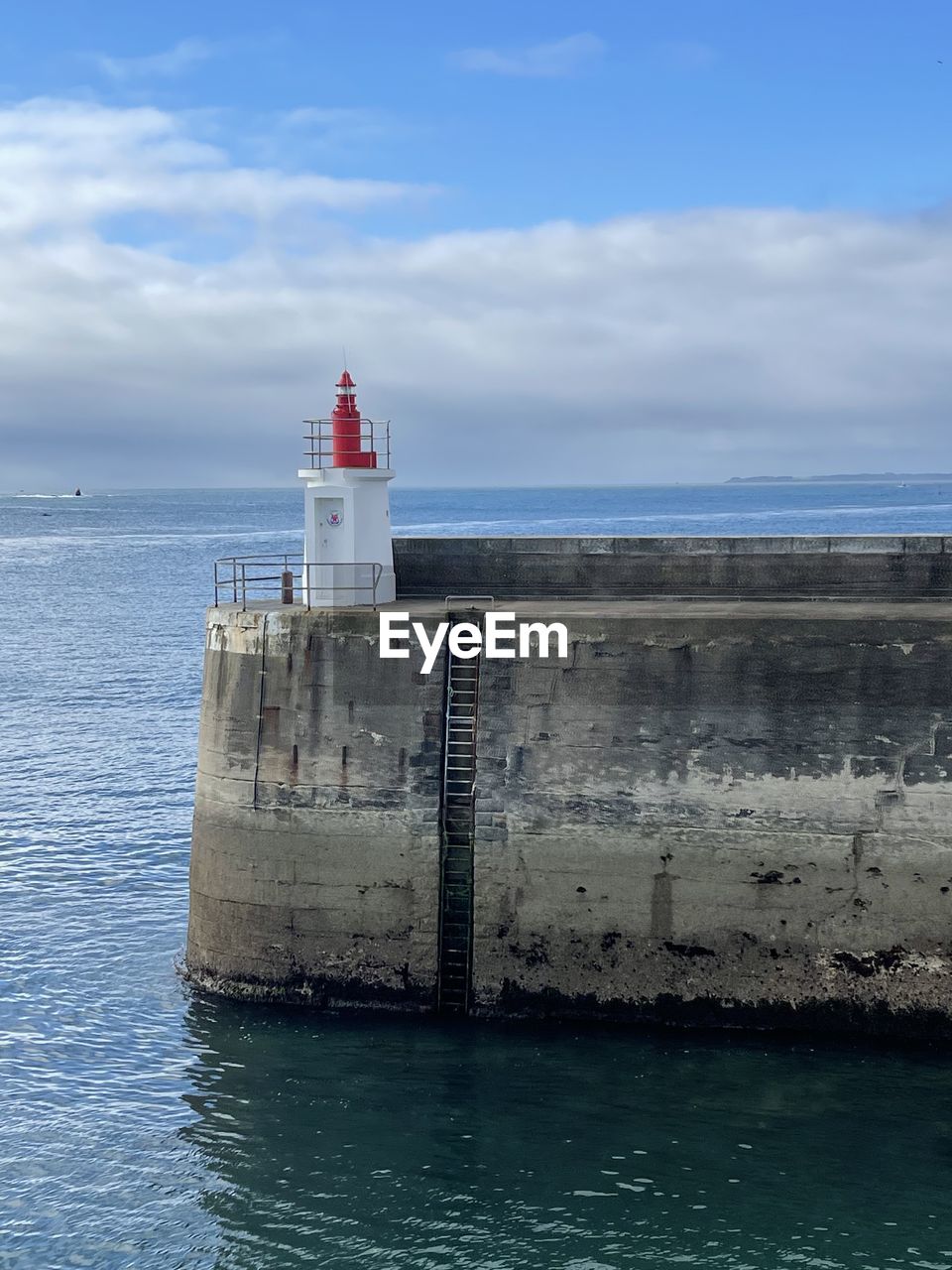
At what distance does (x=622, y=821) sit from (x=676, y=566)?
477cm

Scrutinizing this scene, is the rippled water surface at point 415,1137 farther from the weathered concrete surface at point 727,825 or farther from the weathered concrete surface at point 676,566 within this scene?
the weathered concrete surface at point 676,566

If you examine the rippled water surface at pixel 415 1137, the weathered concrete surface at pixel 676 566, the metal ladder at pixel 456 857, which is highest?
the weathered concrete surface at pixel 676 566

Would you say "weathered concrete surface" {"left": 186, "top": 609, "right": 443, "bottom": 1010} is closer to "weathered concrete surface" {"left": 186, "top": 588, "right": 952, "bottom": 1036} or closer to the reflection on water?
"weathered concrete surface" {"left": 186, "top": 588, "right": 952, "bottom": 1036}

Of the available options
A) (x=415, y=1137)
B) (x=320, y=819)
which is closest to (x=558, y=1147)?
(x=415, y=1137)

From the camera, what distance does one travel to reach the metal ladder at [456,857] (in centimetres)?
1542

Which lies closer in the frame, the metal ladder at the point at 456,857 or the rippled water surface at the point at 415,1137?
the rippled water surface at the point at 415,1137

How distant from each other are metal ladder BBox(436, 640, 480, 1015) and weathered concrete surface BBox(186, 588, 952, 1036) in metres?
0.14

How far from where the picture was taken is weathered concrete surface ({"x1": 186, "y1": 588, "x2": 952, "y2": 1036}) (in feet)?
48.1

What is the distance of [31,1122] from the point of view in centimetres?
1384

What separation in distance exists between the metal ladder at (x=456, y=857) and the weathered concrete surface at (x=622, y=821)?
0.14 metres

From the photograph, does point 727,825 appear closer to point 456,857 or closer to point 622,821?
point 622,821

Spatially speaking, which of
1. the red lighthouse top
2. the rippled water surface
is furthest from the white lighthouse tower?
the rippled water surface

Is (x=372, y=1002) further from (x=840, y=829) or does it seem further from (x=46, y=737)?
(x=46, y=737)

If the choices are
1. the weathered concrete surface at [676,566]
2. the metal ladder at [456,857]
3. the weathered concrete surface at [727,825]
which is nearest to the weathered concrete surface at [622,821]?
the weathered concrete surface at [727,825]
